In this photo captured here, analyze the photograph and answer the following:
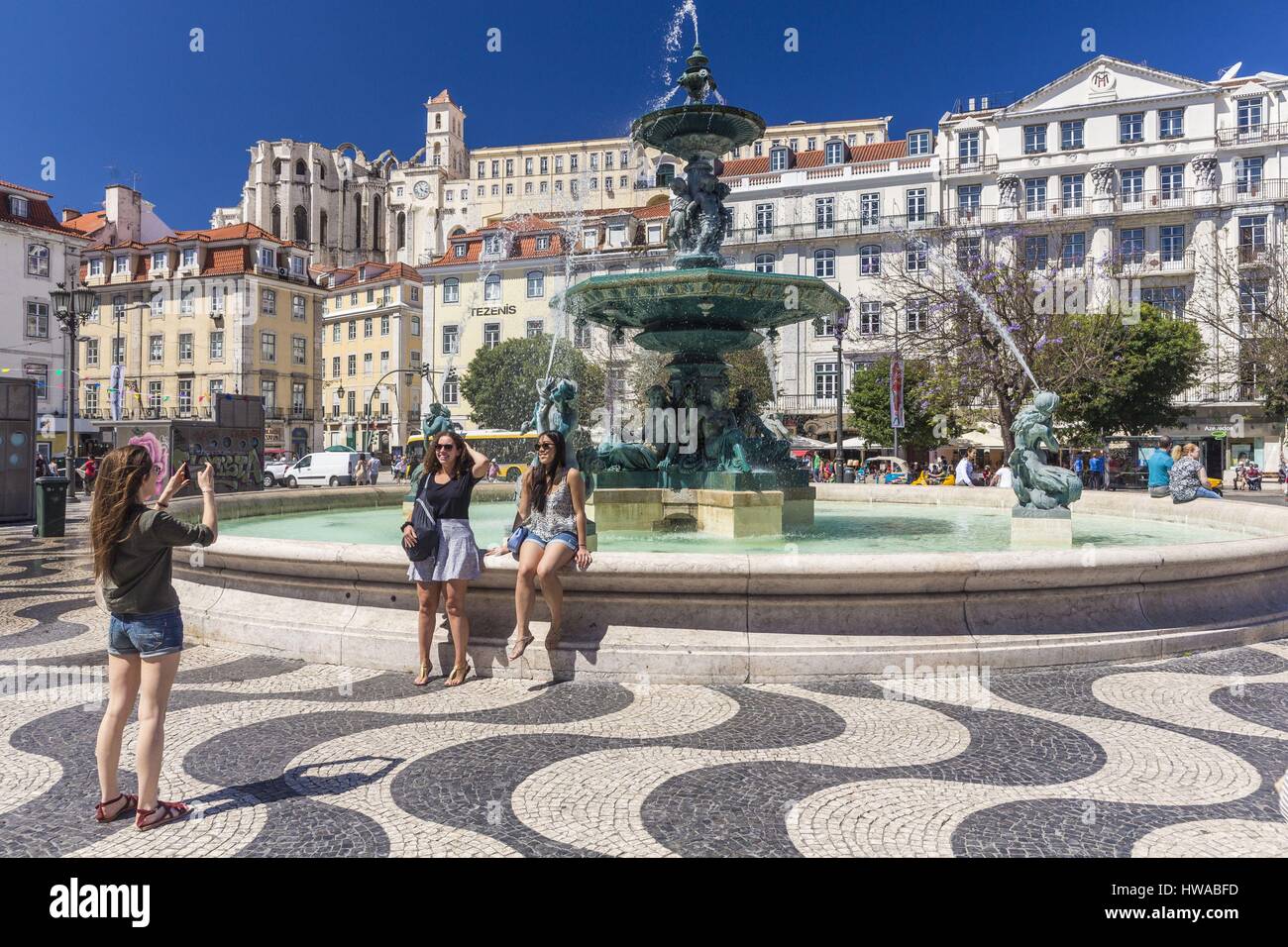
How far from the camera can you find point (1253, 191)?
42.3 meters

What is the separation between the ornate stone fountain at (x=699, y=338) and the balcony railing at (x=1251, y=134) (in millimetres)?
43674

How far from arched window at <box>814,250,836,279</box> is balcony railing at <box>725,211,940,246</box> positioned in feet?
3.24

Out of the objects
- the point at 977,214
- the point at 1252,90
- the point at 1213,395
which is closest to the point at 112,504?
the point at 1213,395

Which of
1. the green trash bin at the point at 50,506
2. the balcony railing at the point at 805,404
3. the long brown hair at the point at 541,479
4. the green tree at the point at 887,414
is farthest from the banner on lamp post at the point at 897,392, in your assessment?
the balcony railing at the point at 805,404

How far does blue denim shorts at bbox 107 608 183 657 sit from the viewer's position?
324 centimetres

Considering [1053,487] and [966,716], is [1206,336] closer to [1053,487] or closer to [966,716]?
[1053,487]

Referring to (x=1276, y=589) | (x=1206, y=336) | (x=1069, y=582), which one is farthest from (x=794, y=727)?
(x=1206, y=336)

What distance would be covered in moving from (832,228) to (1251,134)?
67.3 feet

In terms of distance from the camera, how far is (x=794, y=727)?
435cm

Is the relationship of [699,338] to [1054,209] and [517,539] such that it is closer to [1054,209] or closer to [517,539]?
[517,539]

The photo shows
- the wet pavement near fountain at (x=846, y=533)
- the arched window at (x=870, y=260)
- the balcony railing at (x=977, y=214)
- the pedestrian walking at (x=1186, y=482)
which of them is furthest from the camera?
the arched window at (x=870, y=260)

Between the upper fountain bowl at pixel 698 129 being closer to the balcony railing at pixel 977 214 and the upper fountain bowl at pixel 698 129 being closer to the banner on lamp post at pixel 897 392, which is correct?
the banner on lamp post at pixel 897 392

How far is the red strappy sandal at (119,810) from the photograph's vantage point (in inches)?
126
